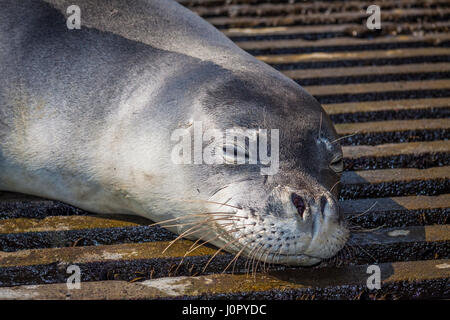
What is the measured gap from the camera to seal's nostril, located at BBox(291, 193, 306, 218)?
2.40 metres

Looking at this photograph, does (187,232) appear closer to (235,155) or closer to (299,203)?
(235,155)

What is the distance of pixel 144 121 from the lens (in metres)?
2.89

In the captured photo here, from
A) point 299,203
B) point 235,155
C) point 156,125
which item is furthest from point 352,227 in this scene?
point 156,125

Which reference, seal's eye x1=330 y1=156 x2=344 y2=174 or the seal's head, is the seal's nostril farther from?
seal's eye x1=330 y1=156 x2=344 y2=174

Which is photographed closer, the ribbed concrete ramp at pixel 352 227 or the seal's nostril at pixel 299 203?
the seal's nostril at pixel 299 203

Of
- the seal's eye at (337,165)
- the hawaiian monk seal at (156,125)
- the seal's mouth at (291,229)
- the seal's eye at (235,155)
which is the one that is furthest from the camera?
the seal's eye at (337,165)

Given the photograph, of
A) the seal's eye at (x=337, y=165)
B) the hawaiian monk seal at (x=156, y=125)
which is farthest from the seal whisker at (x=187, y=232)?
the seal's eye at (x=337, y=165)

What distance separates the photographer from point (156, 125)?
9.37 ft

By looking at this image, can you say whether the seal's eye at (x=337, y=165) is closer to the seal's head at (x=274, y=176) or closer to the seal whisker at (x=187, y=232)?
the seal's head at (x=274, y=176)

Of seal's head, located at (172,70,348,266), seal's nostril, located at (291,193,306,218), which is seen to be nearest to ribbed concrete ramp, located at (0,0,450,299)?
seal's head, located at (172,70,348,266)

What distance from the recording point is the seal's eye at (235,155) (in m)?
2.65

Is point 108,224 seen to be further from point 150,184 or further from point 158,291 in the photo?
point 158,291

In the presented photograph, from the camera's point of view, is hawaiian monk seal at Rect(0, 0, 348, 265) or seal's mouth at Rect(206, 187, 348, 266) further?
hawaiian monk seal at Rect(0, 0, 348, 265)

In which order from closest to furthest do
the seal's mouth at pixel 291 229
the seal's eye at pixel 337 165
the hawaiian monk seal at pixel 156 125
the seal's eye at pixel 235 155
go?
the seal's mouth at pixel 291 229
the hawaiian monk seal at pixel 156 125
the seal's eye at pixel 235 155
the seal's eye at pixel 337 165
